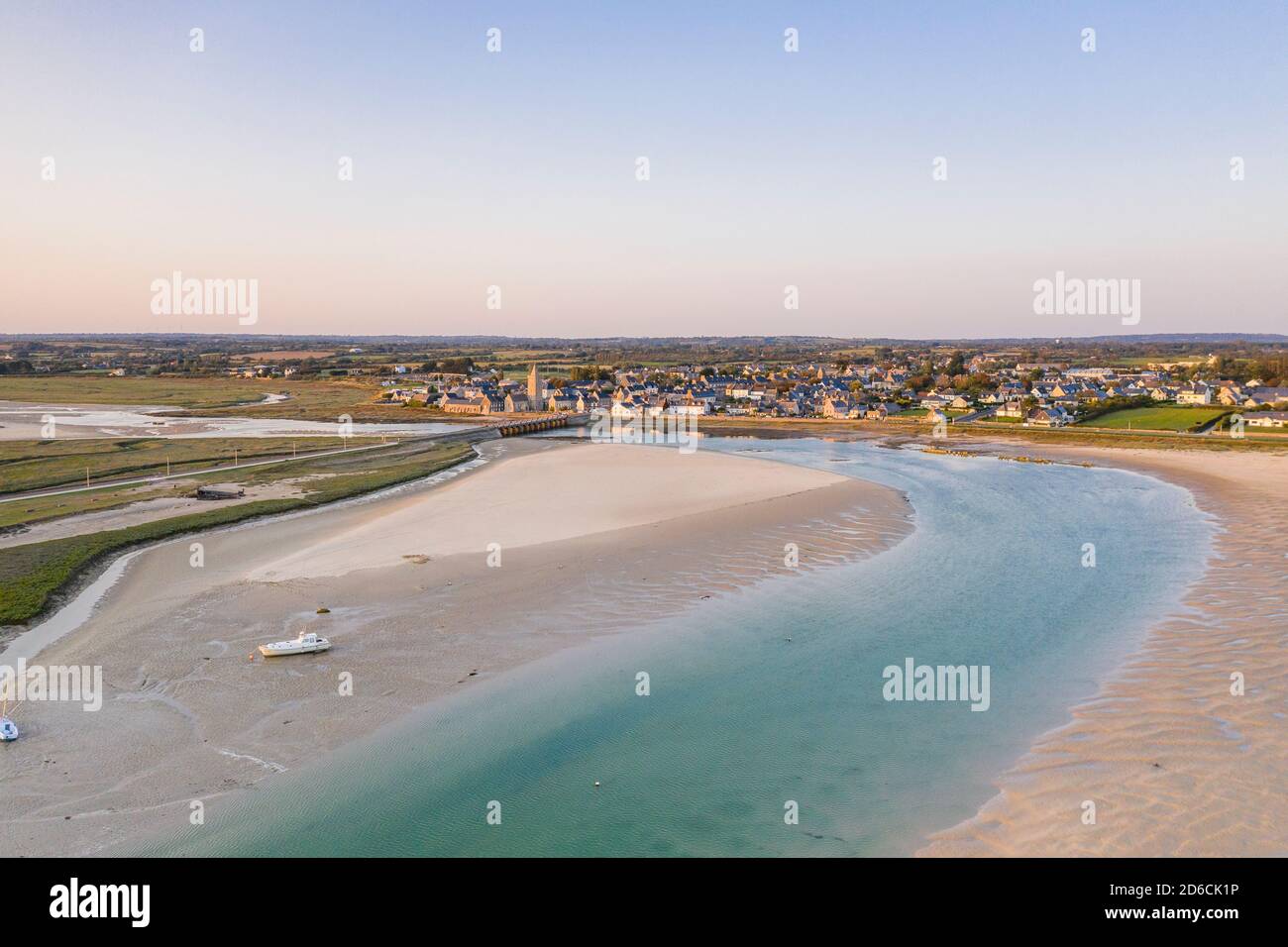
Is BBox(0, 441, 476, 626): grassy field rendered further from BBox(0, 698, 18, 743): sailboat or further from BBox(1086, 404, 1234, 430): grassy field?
BBox(1086, 404, 1234, 430): grassy field

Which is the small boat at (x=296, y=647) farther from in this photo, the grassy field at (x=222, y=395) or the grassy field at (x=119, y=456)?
the grassy field at (x=222, y=395)

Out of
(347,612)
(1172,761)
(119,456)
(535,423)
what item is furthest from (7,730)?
(535,423)

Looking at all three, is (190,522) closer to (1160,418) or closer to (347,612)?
(347,612)

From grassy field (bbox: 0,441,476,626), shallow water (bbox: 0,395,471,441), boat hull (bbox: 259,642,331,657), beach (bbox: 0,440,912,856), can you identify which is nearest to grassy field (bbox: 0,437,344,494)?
shallow water (bbox: 0,395,471,441)

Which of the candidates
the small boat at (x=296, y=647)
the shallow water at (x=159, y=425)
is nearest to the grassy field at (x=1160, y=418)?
the shallow water at (x=159, y=425)

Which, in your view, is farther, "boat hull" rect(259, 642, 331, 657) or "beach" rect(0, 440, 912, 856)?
"boat hull" rect(259, 642, 331, 657)
